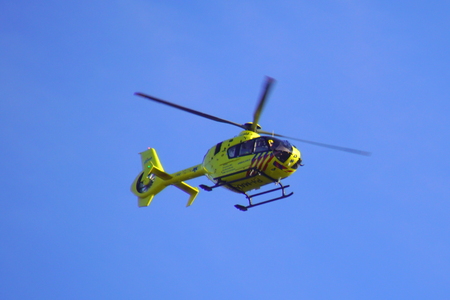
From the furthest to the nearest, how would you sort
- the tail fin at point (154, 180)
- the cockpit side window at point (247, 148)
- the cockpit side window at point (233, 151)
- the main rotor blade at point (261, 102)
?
the tail fin at point (154, 180)
the cockpit side window at point (233, 151)
the cockpit side window at point (247, 148)
the main rotor blade at point (261, 102)

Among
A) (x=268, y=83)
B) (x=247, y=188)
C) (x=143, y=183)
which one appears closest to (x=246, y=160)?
(x=247, y=188)

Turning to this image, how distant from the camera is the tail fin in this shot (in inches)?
846

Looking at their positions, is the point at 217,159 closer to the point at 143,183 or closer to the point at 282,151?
the point at 282,151

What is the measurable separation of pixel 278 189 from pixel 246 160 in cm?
131

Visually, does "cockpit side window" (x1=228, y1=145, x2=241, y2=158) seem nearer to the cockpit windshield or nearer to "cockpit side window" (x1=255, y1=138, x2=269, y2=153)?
the cockpit windshield

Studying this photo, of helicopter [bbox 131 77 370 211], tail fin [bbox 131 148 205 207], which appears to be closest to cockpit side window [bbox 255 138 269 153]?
helicopter [bbox 131 77 370 211]

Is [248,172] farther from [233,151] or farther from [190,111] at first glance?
[190,111]

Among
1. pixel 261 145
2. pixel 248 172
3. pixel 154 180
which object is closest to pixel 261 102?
pixel 261 145

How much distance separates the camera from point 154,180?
22.8 m

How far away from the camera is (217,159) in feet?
66.3

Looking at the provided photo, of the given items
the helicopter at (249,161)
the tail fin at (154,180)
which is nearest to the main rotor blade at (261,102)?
the helicopter at (249,161)

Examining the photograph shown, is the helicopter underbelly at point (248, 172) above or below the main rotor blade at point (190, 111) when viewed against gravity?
below

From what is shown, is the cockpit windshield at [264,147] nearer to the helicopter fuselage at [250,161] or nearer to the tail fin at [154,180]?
the helicopter fuselage at [250,161]

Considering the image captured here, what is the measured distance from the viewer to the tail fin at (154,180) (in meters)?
21.5
